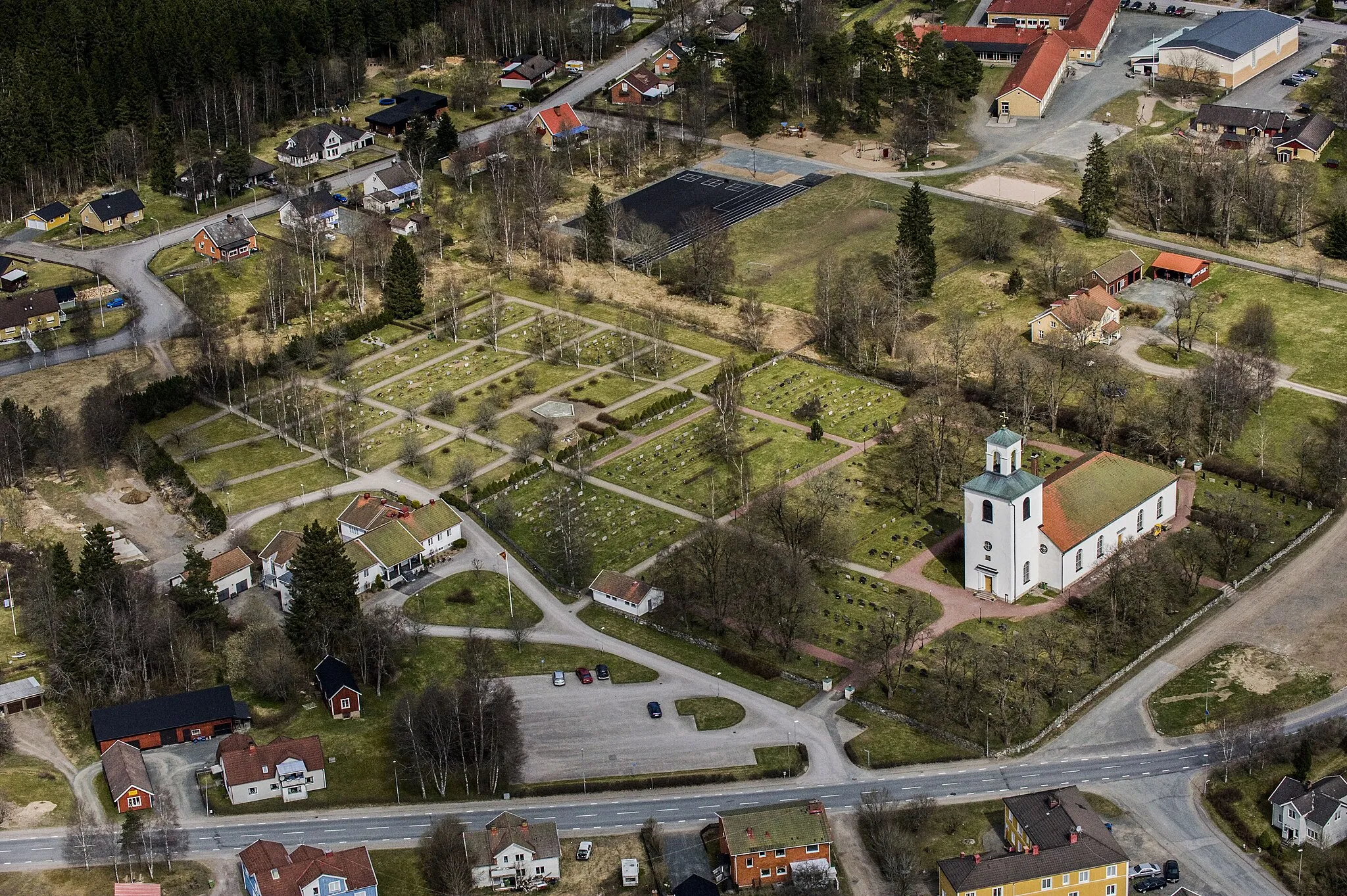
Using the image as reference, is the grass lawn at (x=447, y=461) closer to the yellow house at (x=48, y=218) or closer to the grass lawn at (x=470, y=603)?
the grass lawn at (x=470, y=603)

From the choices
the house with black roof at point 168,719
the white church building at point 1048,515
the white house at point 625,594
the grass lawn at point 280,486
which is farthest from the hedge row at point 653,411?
the house with black roof at point 168,719

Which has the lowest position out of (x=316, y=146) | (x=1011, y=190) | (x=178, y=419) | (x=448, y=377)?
(x=178, y=419)

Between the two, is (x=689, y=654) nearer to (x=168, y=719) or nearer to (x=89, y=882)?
(x=168, y=719)

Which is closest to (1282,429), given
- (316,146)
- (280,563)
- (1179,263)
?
(1179,263)

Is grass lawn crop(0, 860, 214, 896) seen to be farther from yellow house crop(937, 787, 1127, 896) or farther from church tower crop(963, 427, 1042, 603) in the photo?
church tower crop(963, 427, 1042, 603)

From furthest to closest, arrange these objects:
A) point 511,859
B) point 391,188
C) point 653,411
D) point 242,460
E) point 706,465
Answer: point 391,188 < point 653,411 < point 242,460 < point 706,465 < point 511,859
